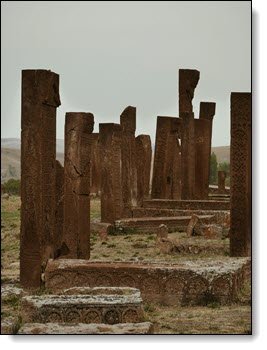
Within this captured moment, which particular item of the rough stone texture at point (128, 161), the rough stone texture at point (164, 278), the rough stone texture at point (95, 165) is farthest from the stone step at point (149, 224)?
the rough stone texture at point (95, 165)

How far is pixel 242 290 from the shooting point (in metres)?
9.05

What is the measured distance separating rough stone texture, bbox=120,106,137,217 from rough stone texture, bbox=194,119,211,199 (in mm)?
3446

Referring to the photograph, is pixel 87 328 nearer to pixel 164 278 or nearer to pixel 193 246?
pixel 164 278

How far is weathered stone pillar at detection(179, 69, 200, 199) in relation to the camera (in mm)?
19469

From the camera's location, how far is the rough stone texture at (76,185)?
10.4 metres

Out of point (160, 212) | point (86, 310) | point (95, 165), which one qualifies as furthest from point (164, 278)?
point (95, 165)

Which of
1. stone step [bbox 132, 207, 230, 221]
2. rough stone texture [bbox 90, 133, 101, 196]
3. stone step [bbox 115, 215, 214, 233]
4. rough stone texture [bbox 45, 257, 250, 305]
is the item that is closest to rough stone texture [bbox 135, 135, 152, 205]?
stone step [bbox 132, 207, 230, 221]

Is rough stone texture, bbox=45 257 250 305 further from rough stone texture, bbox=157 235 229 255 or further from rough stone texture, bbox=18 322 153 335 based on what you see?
rough stone texture, bbox=157 235 229 255

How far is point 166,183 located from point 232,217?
9011 mm

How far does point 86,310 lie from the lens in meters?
7.49

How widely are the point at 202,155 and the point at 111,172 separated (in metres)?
5.48

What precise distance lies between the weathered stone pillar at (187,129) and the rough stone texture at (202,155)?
1.69 ft

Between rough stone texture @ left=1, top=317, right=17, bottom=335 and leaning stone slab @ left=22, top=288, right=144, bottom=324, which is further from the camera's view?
leaning stone slab @ left=22, top=288, right=144, bottom=324

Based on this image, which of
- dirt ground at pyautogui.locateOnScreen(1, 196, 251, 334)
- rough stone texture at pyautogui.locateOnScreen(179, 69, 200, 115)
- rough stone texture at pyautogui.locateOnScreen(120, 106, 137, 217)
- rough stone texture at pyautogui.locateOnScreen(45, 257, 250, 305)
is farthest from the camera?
rough stone texture at pyautogui.locateOnScreen(179, 69, 200, 115)
